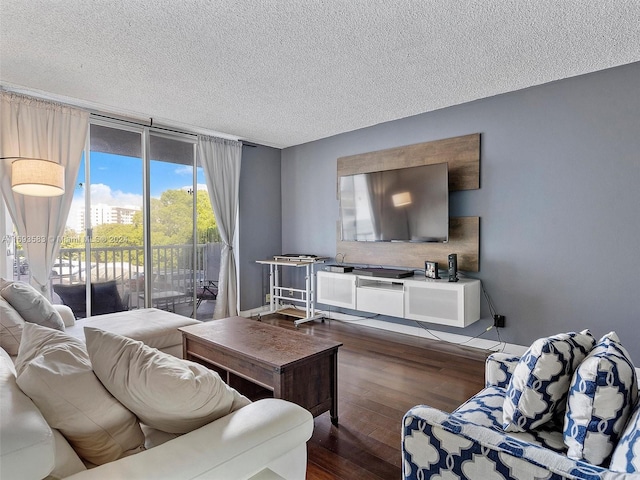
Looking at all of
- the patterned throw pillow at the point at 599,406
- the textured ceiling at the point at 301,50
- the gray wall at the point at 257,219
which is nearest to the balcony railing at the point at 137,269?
the gray wall at the point at 257,219

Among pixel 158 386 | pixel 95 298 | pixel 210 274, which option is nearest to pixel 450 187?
pixel 210 274

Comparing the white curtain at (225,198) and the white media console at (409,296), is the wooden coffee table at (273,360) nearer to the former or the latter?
the white media console at (409,296)

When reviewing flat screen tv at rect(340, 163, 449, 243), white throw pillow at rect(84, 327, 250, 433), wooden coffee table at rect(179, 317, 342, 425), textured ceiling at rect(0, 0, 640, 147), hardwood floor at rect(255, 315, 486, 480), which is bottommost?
hardwood floor at rect(255, 315, 486, 480)

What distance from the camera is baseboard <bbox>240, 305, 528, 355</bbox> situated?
3285 mm

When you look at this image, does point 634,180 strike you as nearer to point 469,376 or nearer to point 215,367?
point 469,376

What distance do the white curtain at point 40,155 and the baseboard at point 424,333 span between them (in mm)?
2349

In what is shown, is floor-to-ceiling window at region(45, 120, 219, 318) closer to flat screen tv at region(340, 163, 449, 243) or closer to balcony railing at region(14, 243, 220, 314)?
balcony railing at region(14, 243, 220, 314)

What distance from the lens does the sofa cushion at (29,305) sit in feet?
7.18

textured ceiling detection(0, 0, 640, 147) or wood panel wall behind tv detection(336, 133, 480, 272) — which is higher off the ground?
textured ceiling detection(0, 0, 640, 147)

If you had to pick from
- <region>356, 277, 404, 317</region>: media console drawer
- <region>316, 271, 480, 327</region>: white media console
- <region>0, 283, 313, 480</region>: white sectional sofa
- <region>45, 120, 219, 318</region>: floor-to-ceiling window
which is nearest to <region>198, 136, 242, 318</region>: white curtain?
<region>45, 120, 219, 318</region>: floor-to-ceiling window

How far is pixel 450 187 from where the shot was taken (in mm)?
3572

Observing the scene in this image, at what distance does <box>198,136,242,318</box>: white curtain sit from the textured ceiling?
3.09 ft

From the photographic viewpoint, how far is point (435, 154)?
371 cm

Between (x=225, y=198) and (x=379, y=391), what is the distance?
3.06 metres
